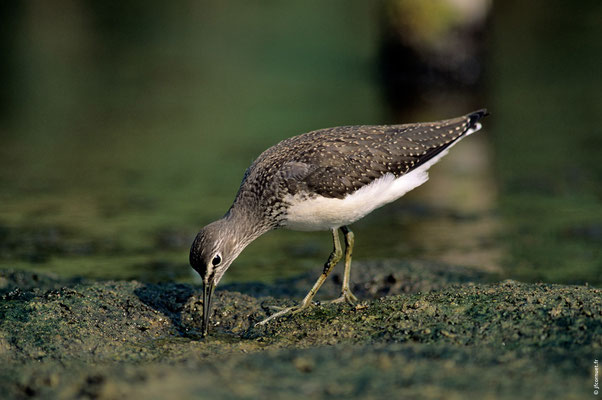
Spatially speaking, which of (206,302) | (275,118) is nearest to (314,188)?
(206,302)

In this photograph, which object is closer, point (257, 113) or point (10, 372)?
point (10, 372)

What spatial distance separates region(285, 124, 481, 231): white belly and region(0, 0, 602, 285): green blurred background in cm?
261

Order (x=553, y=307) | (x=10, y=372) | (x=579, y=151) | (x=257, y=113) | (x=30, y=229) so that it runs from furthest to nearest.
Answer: (x=257, y=113), (x=579, y=151), (x=30, y=229), (x=553, y=307), (x=10, y=372)

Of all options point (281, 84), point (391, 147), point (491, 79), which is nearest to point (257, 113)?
point (281, 84)

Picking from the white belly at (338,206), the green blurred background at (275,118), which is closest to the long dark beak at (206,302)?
the white belly at (338,206)

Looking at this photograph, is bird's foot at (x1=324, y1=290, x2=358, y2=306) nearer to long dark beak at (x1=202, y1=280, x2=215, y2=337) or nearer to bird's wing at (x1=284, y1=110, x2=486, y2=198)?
bird's wing at (x1=284, y1=110, x2=486, y2=198)

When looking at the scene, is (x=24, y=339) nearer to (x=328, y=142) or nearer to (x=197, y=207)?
(x=328, y=142)

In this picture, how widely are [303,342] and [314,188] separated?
1.52 metres

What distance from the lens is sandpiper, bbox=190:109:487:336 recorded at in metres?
6.96

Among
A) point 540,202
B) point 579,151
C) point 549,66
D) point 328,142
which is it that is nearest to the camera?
point 328,142

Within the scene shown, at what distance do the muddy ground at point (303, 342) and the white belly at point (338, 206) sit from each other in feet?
2.56

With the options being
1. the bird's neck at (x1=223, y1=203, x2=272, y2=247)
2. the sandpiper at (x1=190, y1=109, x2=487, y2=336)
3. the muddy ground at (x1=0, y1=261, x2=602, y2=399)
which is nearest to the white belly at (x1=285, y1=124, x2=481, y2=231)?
the sandpiper at (x1=190, y1=109, x2=487, y2=336)

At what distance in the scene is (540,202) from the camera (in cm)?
1204

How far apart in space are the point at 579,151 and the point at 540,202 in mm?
3005
